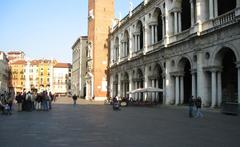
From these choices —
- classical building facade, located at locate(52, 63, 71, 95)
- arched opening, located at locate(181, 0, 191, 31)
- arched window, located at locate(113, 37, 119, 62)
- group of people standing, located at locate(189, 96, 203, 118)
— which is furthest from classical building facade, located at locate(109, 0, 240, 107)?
classical building facade, located at locate(52, 63, 71, 95)

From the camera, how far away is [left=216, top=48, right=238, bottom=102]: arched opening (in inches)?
1202

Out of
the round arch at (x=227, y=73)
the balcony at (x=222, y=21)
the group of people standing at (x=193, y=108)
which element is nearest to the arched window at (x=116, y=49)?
the round arch at (x=227, y=73)

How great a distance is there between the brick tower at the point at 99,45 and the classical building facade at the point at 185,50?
1409 cm

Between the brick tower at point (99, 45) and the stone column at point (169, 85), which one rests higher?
the brick tower at point (99, 45)

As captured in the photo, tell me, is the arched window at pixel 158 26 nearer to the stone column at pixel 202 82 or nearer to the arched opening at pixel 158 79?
the arched opening at pixel 158 79

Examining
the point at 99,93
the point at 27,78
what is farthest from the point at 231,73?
the point at 27,78

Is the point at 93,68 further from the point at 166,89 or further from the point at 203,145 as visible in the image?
the point at 203,145

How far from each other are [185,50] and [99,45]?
4066 centimetres

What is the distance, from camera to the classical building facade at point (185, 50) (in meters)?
29.9

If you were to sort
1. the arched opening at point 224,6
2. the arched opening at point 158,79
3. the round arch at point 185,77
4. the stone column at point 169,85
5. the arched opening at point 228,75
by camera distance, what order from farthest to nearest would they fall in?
1. the arched opening at point 158,79
2. the stone column at point 169,85
3. the round arch at point 185,77
4. the arched opening at point 224,6
5. the arched opening at point 228,75

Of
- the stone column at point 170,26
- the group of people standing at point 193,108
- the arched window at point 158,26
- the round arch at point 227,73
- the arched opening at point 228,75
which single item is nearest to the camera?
the group of people standing at point 193,108

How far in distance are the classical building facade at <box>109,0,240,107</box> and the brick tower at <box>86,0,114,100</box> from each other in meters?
14.1

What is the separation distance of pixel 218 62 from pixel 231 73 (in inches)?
114

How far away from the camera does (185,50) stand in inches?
1391
